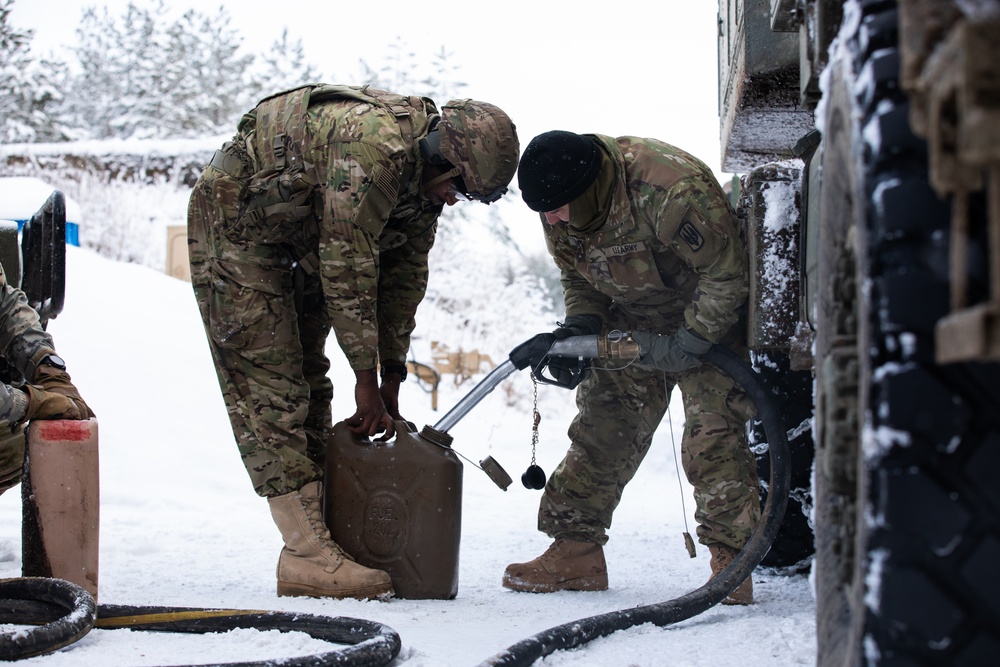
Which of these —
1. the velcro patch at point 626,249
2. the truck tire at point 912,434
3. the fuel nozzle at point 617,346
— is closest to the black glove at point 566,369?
the fuel nozzle at point 617,346

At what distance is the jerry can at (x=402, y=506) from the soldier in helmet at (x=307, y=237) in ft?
0.22

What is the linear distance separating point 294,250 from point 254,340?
0.33 metres

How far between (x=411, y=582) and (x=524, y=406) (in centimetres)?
810

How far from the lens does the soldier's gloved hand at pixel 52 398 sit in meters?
2.69

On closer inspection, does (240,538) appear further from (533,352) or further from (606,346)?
(606,346)

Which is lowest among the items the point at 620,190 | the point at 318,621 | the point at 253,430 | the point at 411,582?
the point at 411,582

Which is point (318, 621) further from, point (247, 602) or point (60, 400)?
point (60, 400)

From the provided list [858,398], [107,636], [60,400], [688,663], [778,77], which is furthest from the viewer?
[778,77]

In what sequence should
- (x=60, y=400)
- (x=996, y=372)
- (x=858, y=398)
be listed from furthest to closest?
(x=60, y=400) < (x=858, y=398) < (x=996, y=372)

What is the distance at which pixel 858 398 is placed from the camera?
1199 millimetres

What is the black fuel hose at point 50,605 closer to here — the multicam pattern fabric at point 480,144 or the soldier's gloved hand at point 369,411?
the soldier's gloved hand at point 369,411

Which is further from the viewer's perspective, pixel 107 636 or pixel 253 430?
Result: pixel 253 430

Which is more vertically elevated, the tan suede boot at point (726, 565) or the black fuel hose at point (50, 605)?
the black fuel hose at point (50, 605)

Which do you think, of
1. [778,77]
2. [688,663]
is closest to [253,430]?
[688,663]
